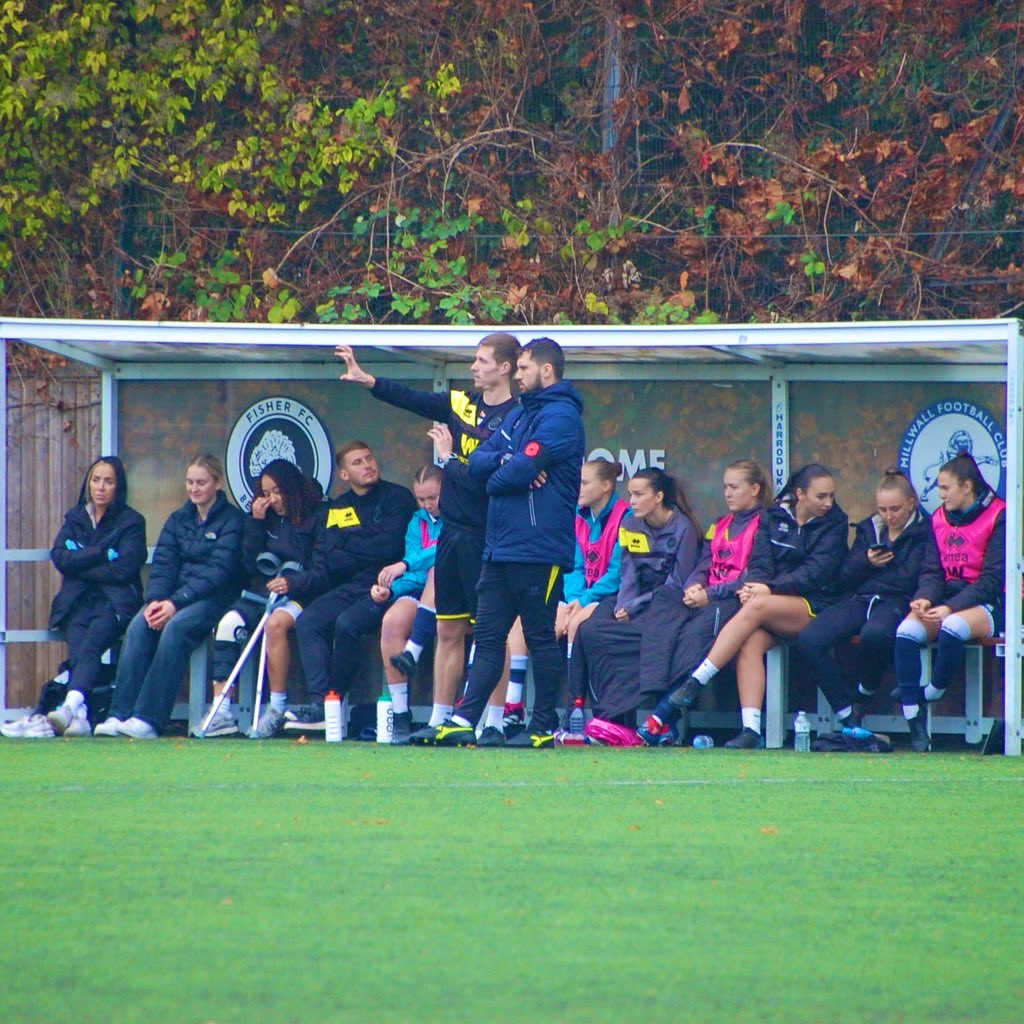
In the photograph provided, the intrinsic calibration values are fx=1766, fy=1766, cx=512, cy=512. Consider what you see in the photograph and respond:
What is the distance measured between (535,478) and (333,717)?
2061 millimetres

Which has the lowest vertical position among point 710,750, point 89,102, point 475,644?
point 710,750

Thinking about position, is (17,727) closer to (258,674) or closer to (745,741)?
(258,674)

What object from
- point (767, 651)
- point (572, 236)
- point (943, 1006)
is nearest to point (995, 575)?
point (767, 651)

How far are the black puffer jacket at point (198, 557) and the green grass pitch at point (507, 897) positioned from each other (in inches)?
118

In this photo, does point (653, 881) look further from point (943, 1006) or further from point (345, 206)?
point (345, 206)

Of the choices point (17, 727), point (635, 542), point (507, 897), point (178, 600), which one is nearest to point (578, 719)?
point (635, 542)

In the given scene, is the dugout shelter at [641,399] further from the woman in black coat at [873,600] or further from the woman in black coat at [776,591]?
the woman in black coat at [776,591]

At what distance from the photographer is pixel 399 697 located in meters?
9.34

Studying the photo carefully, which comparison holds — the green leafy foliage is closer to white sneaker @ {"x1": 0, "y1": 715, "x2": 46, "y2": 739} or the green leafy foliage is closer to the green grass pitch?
white sneaker @ {"x1": 0, "y1": 715, "x2": 46, "y2": 739}

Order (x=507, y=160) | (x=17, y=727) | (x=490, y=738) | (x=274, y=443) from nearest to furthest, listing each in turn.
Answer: (x=490, y=738), (x=17, y=727), (x=274, y=443), (x=507, y=160)

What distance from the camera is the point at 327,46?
12.9 m

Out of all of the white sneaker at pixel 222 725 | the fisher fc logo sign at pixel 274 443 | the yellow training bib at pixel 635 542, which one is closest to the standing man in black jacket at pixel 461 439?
the yellow training bib at pixel 635 542

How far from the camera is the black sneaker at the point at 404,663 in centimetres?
920

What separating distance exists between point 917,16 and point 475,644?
622 centimetres
